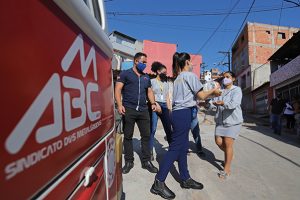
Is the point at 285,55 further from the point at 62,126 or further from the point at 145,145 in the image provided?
the point at 62,126

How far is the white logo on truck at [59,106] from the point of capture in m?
0.86

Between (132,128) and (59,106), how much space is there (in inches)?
141

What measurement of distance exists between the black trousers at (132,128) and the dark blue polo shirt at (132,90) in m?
0.09

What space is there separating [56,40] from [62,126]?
0.31 m

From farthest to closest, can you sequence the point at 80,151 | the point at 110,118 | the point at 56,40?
1. the point at 110,118
2. the point at 80,151
3. the point at 56,40

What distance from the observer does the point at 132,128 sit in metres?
4.67

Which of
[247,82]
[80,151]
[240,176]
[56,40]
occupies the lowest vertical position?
[240,176]

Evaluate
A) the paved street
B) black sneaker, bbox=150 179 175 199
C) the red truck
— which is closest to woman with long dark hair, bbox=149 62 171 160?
the paved street

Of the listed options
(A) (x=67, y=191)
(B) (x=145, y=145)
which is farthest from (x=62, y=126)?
(B) (x=145, y=145)

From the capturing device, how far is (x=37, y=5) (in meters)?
1.00

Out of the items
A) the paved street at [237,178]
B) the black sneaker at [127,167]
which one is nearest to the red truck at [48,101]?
the paved street at [237,178]

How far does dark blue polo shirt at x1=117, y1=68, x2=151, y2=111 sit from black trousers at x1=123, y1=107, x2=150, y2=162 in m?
0.09

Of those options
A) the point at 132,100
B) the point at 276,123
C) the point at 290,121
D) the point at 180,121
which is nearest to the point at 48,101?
the point at 180,121

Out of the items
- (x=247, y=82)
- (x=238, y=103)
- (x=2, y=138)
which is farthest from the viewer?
(x=247, y=82)
